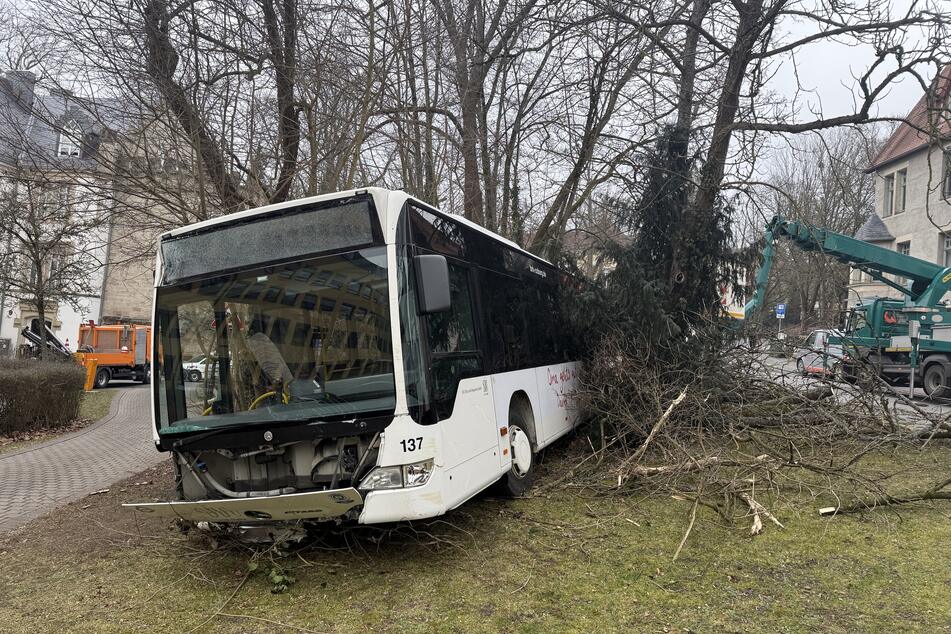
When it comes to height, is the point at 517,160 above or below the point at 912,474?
above

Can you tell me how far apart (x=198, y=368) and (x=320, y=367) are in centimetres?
118

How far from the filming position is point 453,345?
5285 millimetres

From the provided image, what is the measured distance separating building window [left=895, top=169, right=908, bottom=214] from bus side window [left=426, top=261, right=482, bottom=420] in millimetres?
35513

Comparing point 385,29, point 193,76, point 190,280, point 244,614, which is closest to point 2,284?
point 193,76

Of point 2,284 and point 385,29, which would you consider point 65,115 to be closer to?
point 385,29

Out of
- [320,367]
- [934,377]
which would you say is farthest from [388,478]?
[934,377]

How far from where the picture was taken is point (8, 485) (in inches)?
343

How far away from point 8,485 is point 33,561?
13.5ft

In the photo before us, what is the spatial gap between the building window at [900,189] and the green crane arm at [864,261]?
19889 mm

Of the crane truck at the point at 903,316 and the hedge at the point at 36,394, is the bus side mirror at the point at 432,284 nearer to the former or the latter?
the crane truck at the point at 903,316

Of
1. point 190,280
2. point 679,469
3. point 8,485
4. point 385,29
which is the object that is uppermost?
point 385,29

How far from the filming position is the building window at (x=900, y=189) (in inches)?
1314

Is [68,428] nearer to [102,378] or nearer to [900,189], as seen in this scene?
[102,378]

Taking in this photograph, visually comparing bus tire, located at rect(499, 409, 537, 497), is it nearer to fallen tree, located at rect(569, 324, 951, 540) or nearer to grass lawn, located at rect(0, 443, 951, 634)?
grass lawn, located at rect(0, 443, 951, 634)
